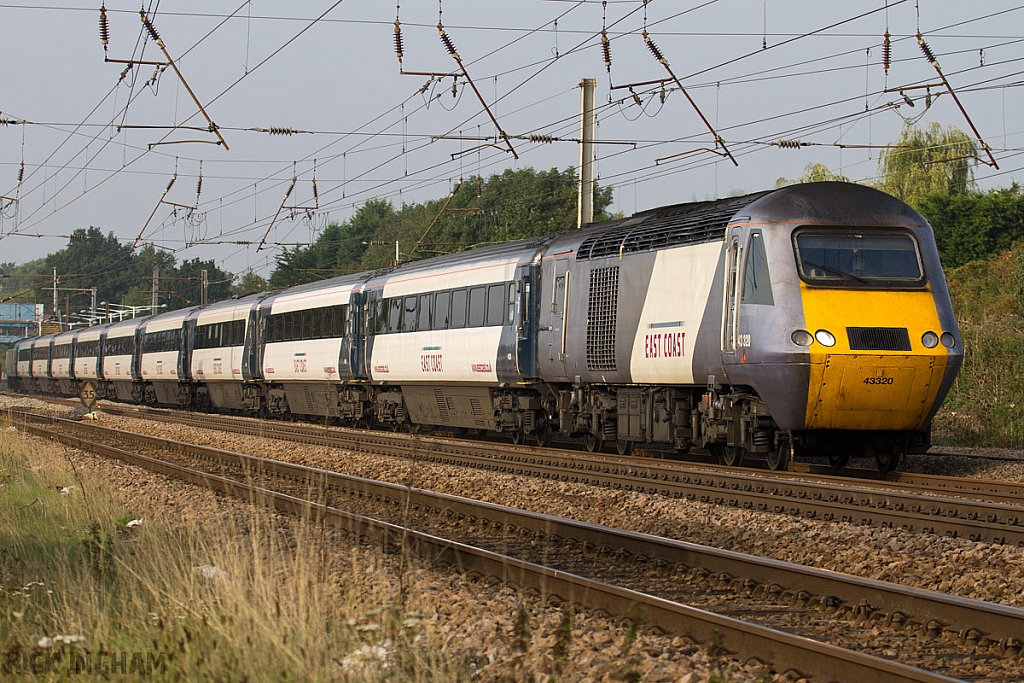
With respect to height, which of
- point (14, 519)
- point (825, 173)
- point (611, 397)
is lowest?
point (14, 519)

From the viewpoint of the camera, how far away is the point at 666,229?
49.8ft

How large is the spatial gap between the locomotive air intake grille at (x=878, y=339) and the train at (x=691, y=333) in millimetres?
19

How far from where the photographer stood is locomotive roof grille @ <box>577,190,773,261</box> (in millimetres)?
14109

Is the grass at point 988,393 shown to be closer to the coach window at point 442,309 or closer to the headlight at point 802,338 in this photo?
the headlight at point 802,338

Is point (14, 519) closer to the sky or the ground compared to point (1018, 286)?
closer to the ground

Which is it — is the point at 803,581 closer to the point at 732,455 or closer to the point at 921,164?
the point at 732,455

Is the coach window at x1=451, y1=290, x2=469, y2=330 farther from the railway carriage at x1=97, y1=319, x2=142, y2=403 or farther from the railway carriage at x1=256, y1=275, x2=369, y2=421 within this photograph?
the railway carriage at x1=97, y1=319, x2=142, y2=403

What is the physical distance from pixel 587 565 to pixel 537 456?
26.2ft

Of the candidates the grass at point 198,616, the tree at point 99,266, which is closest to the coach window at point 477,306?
the grass at point 198,616

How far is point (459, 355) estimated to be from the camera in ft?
66.4

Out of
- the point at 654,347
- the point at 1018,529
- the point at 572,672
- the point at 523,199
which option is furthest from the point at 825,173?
the point at 572,672

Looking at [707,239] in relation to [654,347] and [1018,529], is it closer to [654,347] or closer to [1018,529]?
[654,347]

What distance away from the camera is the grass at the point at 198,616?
5188 mm

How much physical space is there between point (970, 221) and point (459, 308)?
3178 cm
